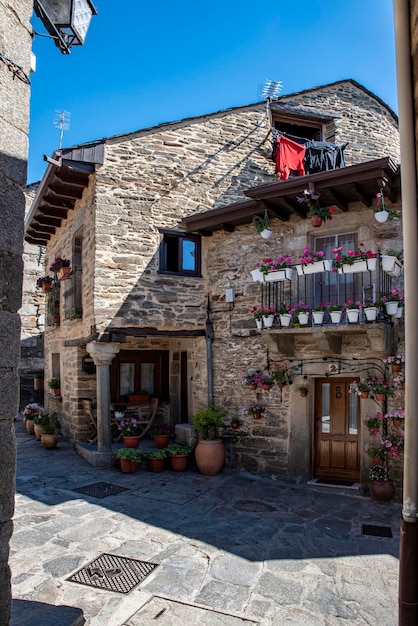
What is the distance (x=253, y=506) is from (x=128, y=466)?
2729mm

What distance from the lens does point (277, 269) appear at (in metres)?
8.02

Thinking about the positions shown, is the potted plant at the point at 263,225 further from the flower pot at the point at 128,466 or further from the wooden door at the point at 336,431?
the flower pot at the point at 128,466

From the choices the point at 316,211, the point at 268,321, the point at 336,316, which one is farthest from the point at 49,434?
the point at 316,211

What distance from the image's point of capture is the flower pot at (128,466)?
8.62m

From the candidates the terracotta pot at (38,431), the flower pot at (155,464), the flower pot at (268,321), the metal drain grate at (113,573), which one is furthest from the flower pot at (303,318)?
the terracotta pot at (38,431)

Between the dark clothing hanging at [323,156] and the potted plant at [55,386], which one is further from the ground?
the dark clothing hanging at [323,156]

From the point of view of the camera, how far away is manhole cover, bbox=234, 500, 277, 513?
22.1 ft

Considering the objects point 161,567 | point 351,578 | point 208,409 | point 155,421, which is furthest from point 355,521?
point 155,421

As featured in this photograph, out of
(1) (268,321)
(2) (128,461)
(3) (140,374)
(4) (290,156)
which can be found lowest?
(2) (128,461)

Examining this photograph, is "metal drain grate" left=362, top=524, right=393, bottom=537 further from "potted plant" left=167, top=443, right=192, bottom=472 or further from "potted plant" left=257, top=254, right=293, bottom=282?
"potted plant" left=257, top=254, right=293, bottom=282

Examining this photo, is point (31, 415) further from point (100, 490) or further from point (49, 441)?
point (100, 490)

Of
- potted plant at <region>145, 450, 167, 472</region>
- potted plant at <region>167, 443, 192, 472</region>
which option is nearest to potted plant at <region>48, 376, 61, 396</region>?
potted plant at <region>145, 450, 167, 472</region>

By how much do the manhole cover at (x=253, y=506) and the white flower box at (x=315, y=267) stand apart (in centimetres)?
361

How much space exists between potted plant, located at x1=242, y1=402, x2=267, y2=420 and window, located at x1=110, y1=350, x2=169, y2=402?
12.1 feet
